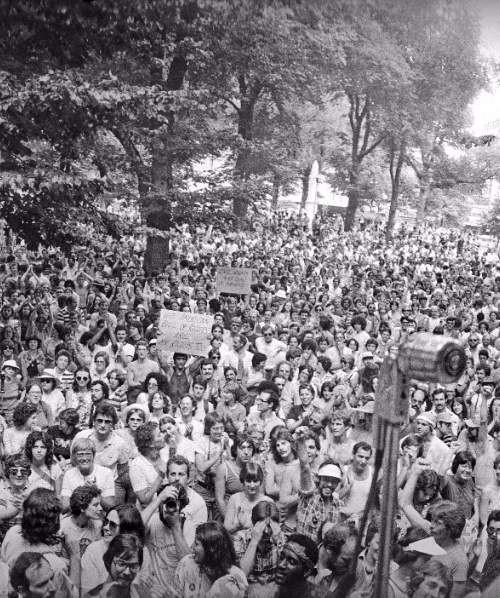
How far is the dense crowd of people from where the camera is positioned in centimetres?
325

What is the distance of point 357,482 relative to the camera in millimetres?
3783

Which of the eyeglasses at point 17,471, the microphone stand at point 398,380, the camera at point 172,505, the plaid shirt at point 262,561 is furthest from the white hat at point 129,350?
the microphone stand at point 398,380

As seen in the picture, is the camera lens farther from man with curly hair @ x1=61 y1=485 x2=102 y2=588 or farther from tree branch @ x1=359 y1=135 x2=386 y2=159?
tree branch @ x1=359 y1=135 x2=386 y2=159

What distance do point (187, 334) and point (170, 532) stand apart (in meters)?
2.48

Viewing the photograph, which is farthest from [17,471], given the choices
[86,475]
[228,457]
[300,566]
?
[300,566]

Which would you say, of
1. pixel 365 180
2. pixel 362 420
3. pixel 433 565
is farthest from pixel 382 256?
pixel 433 565

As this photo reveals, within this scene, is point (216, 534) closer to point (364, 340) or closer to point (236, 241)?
point (364, 340)

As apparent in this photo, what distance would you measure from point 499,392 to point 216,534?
2443mm

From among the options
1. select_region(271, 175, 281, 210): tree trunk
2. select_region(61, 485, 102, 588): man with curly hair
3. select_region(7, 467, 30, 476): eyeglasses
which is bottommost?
select_region(61, 485, 102, 588): man with curly hair

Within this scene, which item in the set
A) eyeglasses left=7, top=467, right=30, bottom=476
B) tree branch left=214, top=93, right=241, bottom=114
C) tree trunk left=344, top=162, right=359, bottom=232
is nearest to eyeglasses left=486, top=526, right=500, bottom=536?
eyeglasses left=7, top=467, right=30, bottom=476

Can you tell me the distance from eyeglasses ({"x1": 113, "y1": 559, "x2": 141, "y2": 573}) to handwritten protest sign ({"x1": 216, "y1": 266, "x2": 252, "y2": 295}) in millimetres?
4551

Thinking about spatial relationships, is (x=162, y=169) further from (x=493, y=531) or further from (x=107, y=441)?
(x=493, y=531)

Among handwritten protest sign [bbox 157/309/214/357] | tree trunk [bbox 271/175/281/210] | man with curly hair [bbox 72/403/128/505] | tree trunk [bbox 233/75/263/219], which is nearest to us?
man with curly hair [bbox 72/403/128/505]

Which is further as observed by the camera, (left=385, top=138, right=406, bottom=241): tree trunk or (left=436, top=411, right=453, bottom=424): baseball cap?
(left=385, top=138, right=406, bottom=241): tree trunk
